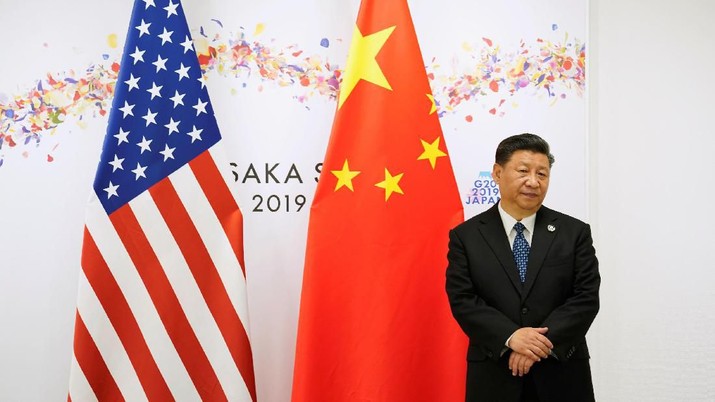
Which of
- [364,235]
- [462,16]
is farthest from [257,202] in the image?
[462,16]

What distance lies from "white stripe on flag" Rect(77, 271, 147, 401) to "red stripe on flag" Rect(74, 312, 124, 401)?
1 centimetres

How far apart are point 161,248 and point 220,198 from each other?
0.25 m

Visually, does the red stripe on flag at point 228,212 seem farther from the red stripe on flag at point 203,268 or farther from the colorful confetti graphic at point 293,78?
the colorful confetti graphic at point 293,78

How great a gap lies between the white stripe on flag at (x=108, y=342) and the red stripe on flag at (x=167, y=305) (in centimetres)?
15

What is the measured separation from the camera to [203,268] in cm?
216

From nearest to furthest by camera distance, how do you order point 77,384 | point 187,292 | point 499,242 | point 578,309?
point 578,309
point 499,242
point 77,384
point 187,292

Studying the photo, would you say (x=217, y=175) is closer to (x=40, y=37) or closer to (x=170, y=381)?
(x=170, y=381)

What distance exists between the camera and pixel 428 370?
7.16ft

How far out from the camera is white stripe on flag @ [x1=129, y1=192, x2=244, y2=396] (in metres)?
2.13

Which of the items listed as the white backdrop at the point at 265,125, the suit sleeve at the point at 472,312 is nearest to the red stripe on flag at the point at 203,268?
the white backdrop at the point at 265,125

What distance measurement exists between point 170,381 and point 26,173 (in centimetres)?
93

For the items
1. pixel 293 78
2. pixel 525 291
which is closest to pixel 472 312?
pixel 525 291

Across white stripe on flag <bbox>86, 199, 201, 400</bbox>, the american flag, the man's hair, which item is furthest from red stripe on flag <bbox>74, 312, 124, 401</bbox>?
the man's hair

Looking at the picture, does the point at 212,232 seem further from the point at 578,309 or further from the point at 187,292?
the point at 578,309
